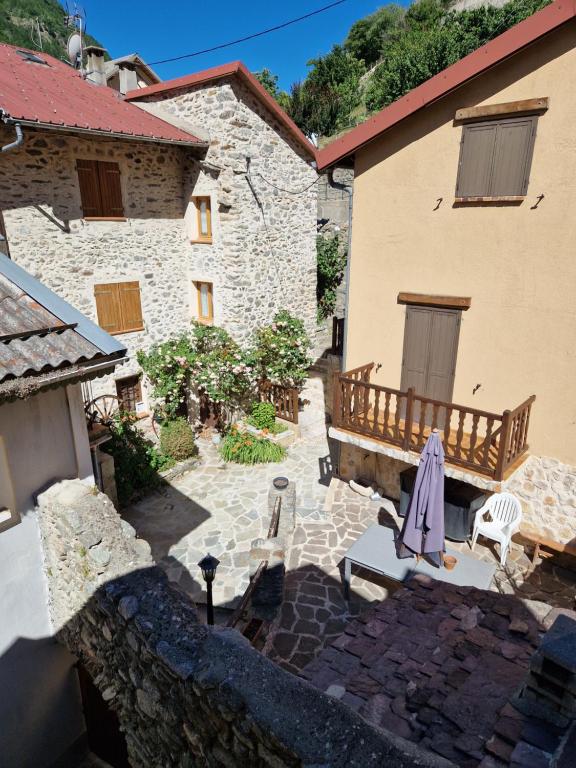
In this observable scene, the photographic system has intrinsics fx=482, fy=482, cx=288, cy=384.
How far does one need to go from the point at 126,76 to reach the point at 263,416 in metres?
10.3

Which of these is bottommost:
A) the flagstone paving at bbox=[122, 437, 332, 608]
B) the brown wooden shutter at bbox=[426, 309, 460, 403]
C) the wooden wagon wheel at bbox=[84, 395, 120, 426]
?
the flagstone paving at bbox=[122, 437, 332, 608]

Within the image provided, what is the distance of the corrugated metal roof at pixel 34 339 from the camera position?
13.3ft

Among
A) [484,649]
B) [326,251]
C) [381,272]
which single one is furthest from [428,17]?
[484,649]

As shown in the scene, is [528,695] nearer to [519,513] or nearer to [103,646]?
[103,646]

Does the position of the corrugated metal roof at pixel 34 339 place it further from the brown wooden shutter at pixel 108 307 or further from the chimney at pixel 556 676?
the brown wooden shutter at pixel 108 307

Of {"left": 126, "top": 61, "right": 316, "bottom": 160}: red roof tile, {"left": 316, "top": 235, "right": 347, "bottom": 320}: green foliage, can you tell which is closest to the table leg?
{"left": 126, "top": 61, "right": 316, "bottom": 160}: red roof tile

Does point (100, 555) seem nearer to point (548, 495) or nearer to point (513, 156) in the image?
point (548, 495)

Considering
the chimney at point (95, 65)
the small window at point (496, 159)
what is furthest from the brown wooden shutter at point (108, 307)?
the small window at point (496, 159)

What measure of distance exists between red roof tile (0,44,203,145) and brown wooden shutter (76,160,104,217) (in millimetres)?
967

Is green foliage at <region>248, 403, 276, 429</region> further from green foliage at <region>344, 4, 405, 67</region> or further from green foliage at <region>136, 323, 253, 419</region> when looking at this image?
green foliage at <region>344, 4, 405, 67</region>

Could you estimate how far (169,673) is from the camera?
3.50 meters

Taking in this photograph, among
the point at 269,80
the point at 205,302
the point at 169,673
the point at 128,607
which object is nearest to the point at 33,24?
the point at 269,80

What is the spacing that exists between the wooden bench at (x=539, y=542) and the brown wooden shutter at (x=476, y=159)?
5958 millimetres

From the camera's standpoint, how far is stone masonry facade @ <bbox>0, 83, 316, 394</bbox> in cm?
1061
